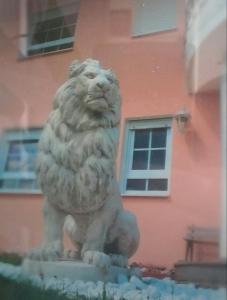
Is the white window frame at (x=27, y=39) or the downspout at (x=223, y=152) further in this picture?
the white window frame at (x=27, y=39)

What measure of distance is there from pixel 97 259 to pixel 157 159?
0.31 metres

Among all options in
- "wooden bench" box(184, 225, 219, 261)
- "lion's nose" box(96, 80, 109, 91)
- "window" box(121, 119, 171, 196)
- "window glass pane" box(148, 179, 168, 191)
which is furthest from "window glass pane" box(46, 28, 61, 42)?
"wooden bench" box(184, 225, 219, 261)

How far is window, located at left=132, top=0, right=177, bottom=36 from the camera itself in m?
0.74

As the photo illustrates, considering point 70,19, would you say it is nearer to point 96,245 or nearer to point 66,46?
point 66,46

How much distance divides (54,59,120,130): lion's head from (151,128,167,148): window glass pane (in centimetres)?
20

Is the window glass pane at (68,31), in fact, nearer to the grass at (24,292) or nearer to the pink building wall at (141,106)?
the pink building wall at (141,106)

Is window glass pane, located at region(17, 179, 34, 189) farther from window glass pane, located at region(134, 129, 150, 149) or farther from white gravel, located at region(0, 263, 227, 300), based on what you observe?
window glass pane, located at region(134, 129, 150, 149)

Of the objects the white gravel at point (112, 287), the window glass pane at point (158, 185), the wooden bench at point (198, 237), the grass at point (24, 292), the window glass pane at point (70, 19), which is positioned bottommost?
the grass at point (24, 292)

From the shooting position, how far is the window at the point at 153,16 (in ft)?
2.43

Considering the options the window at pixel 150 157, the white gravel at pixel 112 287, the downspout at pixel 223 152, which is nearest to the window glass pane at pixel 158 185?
the window at pixel 150 157

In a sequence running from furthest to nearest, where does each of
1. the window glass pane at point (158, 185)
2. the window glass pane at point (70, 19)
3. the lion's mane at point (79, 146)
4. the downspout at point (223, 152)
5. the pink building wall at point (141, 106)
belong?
1. the lion's mane at point (79, 146)
2. the window glass pane at point (70, 19)
3. the window glass pane at point (158, 185)
4. the pink building wall at point (141, 106)
5. the downspout at point (223, 152)

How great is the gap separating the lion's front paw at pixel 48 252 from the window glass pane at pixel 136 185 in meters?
0.21

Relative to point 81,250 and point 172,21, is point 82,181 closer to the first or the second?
point 81,250

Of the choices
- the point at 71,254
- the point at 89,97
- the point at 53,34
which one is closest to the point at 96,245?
the point at 71,254
